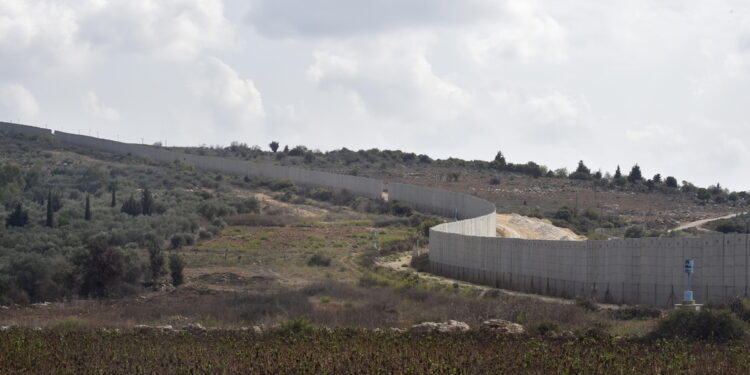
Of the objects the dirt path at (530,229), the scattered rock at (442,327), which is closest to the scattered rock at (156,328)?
the scattered rock at (442,327)

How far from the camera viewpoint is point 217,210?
62.4 m

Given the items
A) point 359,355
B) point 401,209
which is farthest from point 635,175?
point 359,355

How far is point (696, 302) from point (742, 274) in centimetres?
140

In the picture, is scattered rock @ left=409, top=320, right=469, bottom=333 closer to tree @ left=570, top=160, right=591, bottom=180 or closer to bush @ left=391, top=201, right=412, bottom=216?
bush @ left=391, top=201, right=412, bottom=216

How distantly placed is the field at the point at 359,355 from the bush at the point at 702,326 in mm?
991

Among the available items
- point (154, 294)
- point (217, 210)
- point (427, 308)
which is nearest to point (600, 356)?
point (427, 308)

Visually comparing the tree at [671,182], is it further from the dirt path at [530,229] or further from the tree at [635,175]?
the dirt path at [530,229]

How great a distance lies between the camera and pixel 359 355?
17.8m

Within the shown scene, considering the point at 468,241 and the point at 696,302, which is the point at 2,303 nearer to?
the point at 468,241

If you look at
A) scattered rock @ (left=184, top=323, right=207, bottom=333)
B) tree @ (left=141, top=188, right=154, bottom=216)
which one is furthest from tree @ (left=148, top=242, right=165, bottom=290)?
tree @ (left=141, top=188, right=154, bottom=216)

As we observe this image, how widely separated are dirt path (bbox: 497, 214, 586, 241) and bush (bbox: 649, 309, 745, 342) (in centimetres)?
3569

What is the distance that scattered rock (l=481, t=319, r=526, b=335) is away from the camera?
21.1m

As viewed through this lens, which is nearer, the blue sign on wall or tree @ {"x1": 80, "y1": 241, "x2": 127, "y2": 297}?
the blue sign on wall

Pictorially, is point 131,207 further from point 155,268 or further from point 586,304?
point 586,304
